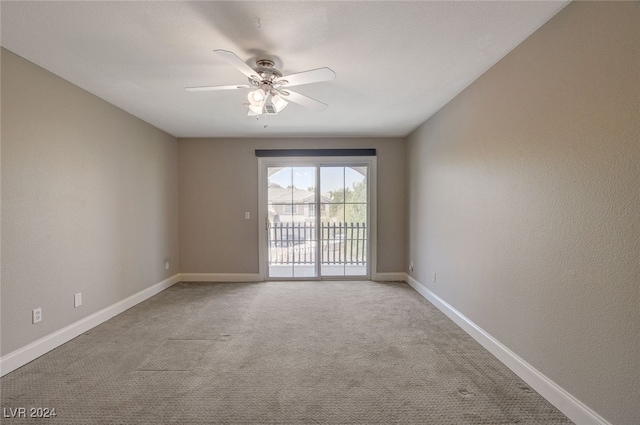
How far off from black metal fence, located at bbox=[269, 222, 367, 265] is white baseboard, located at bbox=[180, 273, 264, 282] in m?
0.37

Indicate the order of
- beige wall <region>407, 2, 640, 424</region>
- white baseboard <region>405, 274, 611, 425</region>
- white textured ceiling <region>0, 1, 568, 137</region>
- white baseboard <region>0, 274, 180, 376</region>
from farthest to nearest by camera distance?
white baseboard <region>0, 274, 180, 376</region>
white textured ceiling <region>0, 1, 568, 137</region>
white baseboard <region>405, 274, 611, 425</region>
beige wall <region>407, 2, 640, 424</region>

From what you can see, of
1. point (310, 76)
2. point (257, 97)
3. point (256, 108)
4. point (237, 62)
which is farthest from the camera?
point (256, 108)

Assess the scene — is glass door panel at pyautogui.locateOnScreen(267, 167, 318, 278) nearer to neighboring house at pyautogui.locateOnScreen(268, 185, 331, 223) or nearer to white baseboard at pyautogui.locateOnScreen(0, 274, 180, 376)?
neighboring house at pyautogui.locateOnScreen(268, 185, 331, 223)

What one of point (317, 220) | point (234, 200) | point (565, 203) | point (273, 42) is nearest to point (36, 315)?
point (234, 200)

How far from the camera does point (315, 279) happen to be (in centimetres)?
468

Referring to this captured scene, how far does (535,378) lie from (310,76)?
101 inches

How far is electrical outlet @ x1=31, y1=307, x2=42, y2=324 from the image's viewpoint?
7.34 ft

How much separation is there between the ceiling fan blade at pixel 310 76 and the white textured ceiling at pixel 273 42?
0.24 m

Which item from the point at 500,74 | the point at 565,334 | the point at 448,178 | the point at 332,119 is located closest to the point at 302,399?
the point at 565,334

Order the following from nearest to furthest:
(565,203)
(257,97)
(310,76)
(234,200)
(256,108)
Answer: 1. (565,203)
2. (310,76)
3. (257,97)
4. (256,108)
5. (234,200)

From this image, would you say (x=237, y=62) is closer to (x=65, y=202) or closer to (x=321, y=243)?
(x=65, y=202)

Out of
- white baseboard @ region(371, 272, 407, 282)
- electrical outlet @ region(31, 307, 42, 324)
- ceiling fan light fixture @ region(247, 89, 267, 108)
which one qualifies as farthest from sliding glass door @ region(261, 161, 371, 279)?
electrical outlet @ region(31, 307, 42, 324)

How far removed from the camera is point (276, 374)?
2.04 meters

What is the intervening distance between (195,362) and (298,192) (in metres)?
3.01
